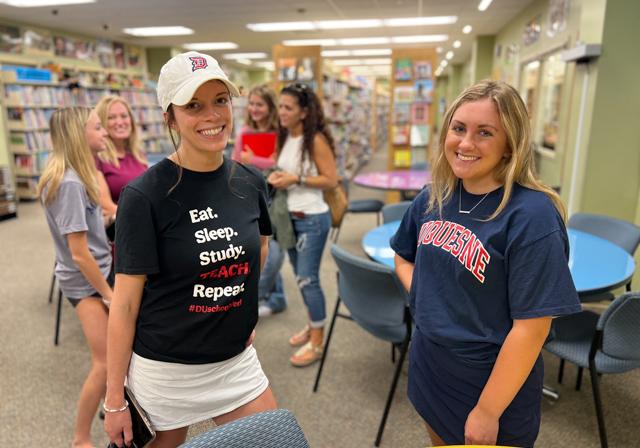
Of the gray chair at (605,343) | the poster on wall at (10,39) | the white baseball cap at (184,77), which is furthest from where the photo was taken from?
the poster on wall at (10,39)

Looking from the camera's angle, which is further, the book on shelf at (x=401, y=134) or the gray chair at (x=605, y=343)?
the book on shelf at (x=401, y=134)

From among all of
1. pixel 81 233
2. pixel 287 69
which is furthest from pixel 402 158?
pixel 81 233

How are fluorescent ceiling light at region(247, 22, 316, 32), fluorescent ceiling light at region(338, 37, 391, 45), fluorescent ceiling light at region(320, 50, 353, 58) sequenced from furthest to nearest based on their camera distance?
fluorescent ceiling light at region(320, 50, 353, 58)
fluorescent ceiling light at region(338, 37, 391, 45)
fluorescent ceiling light at region(247, 22, 316, 32)

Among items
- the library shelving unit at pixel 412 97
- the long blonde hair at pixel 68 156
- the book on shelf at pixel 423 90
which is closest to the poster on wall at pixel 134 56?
the library shelving unit at pixel 412 97

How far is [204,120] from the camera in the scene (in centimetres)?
107

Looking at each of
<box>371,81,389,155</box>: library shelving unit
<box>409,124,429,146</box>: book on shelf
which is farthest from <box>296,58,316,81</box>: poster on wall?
<box>371,81,389,155</box>: library shelving unit

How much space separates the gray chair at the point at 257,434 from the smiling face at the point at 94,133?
1530mm

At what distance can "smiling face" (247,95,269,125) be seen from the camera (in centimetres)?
266

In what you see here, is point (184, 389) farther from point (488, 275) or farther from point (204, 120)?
point (488, 275)

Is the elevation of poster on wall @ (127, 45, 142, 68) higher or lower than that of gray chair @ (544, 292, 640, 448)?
higher

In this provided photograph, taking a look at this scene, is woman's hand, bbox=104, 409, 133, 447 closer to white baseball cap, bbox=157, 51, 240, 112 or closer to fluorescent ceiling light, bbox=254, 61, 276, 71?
white baseball cap, bbox=157, 51, 240, 112

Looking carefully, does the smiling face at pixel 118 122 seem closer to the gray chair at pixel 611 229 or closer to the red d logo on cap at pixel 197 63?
the red d logo on cap at pixel 197 63

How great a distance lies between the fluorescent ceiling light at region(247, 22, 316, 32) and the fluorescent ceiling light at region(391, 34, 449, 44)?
2.32 m

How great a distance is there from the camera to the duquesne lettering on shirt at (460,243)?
1.08 m
